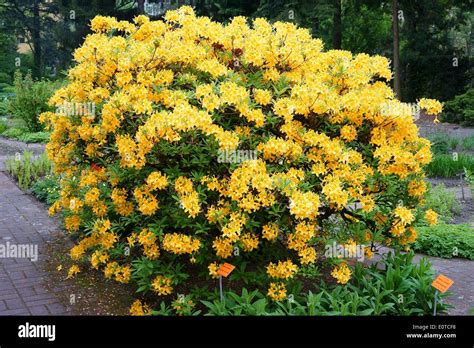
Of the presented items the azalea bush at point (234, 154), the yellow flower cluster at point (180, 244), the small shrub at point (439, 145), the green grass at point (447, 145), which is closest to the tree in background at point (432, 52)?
the green grass at point (447, 145)

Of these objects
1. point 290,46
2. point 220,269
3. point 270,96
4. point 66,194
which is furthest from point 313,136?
point 66,194

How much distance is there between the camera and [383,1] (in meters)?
22.2

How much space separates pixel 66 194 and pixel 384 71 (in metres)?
3.29

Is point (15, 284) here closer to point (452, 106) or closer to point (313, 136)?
point (313, 136)

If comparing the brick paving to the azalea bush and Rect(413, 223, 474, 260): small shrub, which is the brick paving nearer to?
the azalea bush

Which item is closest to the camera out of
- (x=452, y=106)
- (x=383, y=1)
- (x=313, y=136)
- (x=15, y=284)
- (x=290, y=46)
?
(x=313, y=136)

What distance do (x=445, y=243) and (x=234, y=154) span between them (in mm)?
3168

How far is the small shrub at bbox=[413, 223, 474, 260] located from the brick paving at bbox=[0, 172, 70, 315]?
13.0ft

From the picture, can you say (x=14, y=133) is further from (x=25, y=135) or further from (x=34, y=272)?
(x=34, y=272)

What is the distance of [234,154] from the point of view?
4312 millimetres

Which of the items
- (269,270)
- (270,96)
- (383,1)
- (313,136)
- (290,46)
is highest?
(383,1)

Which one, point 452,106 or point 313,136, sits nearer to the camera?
point 313,136

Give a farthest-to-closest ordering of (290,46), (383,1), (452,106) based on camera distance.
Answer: (383,1) → (452,106) → (290,46)

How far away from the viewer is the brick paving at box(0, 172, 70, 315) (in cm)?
470
